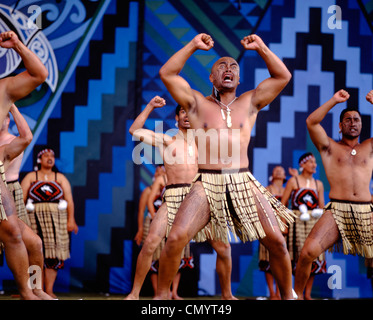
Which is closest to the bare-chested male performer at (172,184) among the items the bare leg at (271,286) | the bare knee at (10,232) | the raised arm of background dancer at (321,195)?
the bare knee at (10,232)

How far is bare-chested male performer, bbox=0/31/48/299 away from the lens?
3879 millimetres

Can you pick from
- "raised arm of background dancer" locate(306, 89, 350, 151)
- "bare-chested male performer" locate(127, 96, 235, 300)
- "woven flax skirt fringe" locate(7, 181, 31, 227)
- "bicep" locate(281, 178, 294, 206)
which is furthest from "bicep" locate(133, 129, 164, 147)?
→ "bicep" locate(281, 178, 294, 206)

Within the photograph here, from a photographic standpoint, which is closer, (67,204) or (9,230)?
(9,230)

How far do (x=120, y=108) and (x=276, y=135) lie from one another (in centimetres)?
212

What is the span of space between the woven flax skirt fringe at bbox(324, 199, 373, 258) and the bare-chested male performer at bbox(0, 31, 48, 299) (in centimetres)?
246

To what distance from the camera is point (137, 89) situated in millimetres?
7719

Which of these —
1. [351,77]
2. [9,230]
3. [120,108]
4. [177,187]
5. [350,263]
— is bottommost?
[350,263]

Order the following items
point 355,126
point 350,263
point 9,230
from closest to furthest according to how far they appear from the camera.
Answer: point 9,230
point 355,126
point 350,263

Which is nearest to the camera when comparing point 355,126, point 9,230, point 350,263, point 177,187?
point 9,230

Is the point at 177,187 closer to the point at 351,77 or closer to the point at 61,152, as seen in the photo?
the point at 61,152

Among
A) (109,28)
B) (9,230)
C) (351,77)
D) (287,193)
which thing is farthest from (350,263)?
(9,230)

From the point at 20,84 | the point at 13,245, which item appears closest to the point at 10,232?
the point at 13,245

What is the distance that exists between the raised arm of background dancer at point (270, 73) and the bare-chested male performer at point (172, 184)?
116 cm

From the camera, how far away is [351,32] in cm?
796
